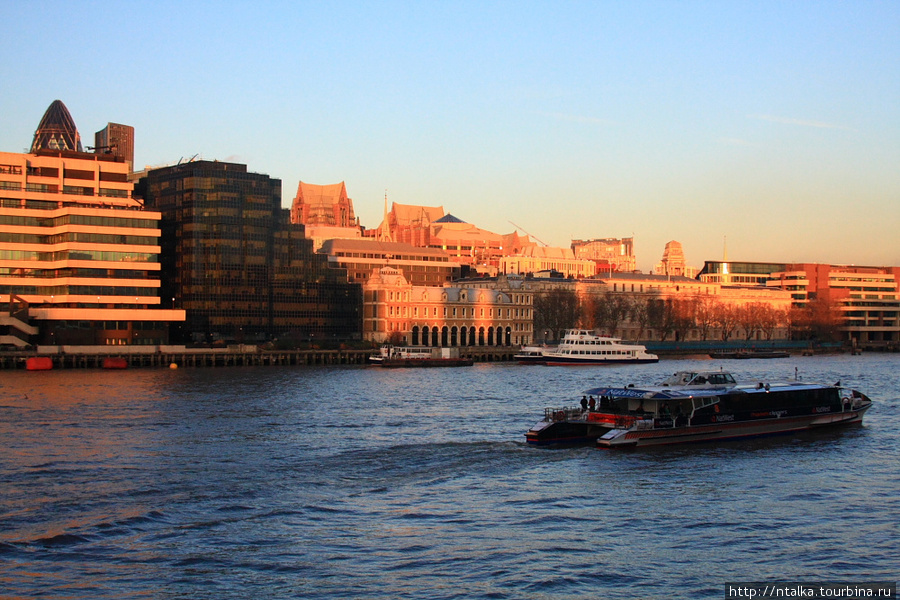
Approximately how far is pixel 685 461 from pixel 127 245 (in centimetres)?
9927

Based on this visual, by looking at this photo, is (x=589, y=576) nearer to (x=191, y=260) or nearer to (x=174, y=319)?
(x=174, y=319)

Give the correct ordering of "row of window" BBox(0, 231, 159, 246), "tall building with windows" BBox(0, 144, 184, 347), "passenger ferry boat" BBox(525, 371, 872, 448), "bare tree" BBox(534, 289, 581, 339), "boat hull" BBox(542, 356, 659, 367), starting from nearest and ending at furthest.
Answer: "passenger ferry boat" BBox(525, 371, 872, 448) < "tall building with windows" BBox(0, 144, 184, 347) < "row of window" BBox(0, 231, 159, 246) < "boat hull" BBox(542, 356, 659, 367) < "bare tree" BBox(534, 289, 581, 339)

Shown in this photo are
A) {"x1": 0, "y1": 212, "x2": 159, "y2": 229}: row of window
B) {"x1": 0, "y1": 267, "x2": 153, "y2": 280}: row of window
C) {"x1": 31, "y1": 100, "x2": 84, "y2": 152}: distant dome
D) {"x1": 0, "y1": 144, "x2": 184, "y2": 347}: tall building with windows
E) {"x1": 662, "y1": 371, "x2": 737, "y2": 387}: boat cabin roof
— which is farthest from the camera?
{"x1": 31, "y1": 100, "x2": 84, "y2": 152}: distant dome

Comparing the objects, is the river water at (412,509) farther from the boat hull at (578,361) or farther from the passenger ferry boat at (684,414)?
the boat hull at (578,361)

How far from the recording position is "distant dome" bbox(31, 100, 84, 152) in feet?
539

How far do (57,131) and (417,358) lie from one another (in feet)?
244

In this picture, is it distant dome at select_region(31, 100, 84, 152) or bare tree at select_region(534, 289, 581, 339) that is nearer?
distant dome at select_region(31, 100, 84, 152)

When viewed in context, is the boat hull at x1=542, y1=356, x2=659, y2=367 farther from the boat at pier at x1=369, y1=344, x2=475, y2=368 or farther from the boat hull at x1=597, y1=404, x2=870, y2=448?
the boat hull at x1=597, y1=404, x2=870, y2=448

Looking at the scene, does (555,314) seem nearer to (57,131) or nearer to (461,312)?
(461,312)

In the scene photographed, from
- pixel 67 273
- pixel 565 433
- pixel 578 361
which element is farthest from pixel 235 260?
pixel 565 433

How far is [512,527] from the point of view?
34.8m

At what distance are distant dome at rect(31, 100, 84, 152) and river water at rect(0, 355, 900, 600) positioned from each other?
4303 inches

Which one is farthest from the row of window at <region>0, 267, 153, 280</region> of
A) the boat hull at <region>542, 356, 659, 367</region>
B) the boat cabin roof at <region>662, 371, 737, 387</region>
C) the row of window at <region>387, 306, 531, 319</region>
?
the boat cabin roof at <region>662, 371, 737, 387</region>

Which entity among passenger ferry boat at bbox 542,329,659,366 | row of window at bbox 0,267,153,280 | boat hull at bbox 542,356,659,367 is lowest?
boat hull at bbox 542,356,659,367
